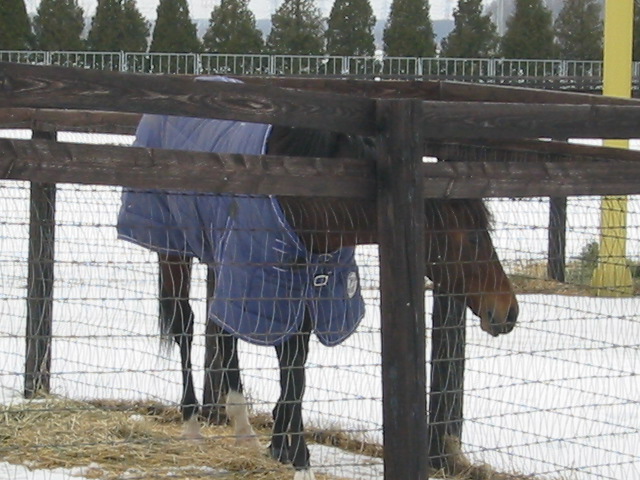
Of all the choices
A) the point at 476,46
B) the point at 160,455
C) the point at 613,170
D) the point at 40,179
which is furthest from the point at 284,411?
the point at 476,46

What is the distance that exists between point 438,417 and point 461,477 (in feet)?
0.82

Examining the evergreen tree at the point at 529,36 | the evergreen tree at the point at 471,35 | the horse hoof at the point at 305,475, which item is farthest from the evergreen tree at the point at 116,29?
the horse hoof at the point at 305,475

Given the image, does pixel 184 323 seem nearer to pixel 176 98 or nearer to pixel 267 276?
pixel 267 276

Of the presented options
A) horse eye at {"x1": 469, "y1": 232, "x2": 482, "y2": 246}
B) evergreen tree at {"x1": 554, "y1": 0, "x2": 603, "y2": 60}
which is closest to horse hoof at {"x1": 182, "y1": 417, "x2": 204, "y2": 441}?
horse eye at {"x1": 469, "y1": 232, "x2": 482, "y2": 246}

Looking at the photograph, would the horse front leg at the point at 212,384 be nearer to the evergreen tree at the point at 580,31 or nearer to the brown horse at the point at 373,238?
the brown horse at the point at 373,238

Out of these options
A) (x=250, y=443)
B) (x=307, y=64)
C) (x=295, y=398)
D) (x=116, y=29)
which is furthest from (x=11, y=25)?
(x=295, y=398)

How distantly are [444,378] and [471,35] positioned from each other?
18.6 meters

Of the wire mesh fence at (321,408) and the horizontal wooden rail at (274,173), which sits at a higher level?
the horizontal wooden rail at (274,173)

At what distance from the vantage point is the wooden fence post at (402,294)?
10.6ft

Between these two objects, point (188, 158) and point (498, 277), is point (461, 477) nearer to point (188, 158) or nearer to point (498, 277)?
point (498, 277)

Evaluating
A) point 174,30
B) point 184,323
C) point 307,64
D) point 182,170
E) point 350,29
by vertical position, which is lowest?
point 184,323

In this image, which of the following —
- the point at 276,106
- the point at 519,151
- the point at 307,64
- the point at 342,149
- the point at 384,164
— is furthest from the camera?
the point at 307,64

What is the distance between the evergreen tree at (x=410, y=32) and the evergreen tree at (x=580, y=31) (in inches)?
100

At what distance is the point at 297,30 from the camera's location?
74.5 feet
